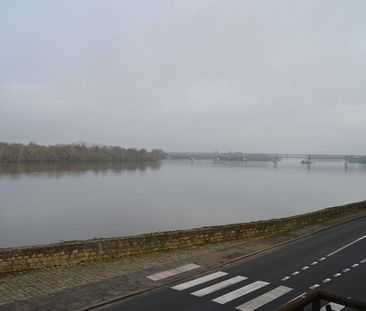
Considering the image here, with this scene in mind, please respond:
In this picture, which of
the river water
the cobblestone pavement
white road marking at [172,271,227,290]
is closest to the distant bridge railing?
white road marking at [172,271,227,290]

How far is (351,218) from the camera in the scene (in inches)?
960

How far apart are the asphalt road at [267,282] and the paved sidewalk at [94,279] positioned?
0.65 metres

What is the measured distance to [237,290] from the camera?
10.2 meters

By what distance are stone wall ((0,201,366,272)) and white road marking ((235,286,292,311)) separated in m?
5.49

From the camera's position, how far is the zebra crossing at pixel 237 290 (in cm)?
935

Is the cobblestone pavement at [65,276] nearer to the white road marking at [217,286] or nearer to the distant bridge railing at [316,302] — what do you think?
the white road marking at [217,286]

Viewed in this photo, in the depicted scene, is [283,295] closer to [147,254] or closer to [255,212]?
[147,254]

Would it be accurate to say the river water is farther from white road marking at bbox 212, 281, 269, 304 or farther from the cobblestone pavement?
white road marking at bbox 212, 281, 269, 304

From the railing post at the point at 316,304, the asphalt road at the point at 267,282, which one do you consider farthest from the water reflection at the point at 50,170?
the railing post at the point at 316,304

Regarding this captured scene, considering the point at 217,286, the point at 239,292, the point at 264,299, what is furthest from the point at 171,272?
the point at 264,299

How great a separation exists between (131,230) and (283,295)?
18156mm

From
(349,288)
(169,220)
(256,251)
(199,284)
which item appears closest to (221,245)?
(256,251)

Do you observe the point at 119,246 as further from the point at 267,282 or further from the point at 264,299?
the point at 264,299

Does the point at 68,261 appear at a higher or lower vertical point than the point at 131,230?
higher
